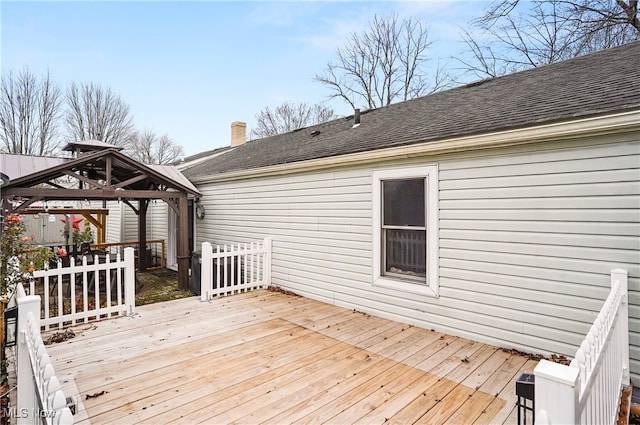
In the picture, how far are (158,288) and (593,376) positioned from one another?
27.5ft

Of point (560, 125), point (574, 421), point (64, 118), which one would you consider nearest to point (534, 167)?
point (560, 125)

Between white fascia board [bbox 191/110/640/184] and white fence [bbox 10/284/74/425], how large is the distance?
4240 mm

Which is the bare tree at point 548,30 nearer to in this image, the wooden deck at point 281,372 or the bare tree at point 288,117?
the wooden deck at point 281,372

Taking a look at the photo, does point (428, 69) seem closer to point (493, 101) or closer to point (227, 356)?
point (493, 101)

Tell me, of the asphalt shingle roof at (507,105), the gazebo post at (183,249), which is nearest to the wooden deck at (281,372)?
the asphalt shingle roof at (507,105)

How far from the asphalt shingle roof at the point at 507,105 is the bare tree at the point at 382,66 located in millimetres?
12473

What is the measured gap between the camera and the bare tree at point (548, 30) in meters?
9.88

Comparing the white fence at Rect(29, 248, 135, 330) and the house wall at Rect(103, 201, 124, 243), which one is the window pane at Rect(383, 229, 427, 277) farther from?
the house wall at Rect(103, 201, 124, 243)

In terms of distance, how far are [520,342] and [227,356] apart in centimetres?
333

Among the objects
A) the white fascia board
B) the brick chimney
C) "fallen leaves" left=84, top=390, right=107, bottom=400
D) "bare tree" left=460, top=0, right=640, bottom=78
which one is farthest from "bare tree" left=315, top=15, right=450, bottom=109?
"fallen leaves" left=84, top=390, right=107, bottom=400

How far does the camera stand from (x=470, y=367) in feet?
11.5

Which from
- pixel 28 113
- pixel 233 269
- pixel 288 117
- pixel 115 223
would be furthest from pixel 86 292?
pixel 288 117

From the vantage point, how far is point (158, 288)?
8148mm

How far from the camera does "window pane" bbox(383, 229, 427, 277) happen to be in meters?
4.82
